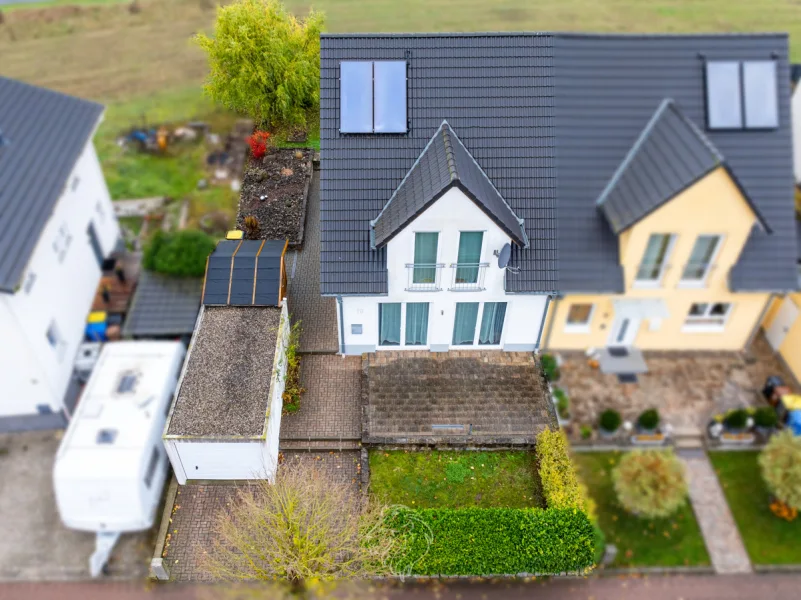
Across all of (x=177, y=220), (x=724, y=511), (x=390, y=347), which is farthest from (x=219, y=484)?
(x=177, y=220)

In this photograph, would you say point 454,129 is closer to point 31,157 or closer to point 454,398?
point 454,398

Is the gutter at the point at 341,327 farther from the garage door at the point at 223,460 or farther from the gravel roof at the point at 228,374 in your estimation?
the garage door at the point at 223,460

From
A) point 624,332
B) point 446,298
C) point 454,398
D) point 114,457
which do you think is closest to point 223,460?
point 114,457

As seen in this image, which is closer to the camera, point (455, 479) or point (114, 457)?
point (455, 479)

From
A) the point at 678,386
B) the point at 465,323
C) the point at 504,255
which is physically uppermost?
the point at 504,255

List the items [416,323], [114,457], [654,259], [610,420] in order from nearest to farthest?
[114,457] → [416,323] → [654,259] → [610,420]

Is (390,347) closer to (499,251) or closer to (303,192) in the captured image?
(499,251)

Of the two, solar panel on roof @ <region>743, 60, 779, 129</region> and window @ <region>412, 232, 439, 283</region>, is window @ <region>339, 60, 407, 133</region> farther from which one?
solar panel on roof @ <region>743, 60, 779, 129</region>
